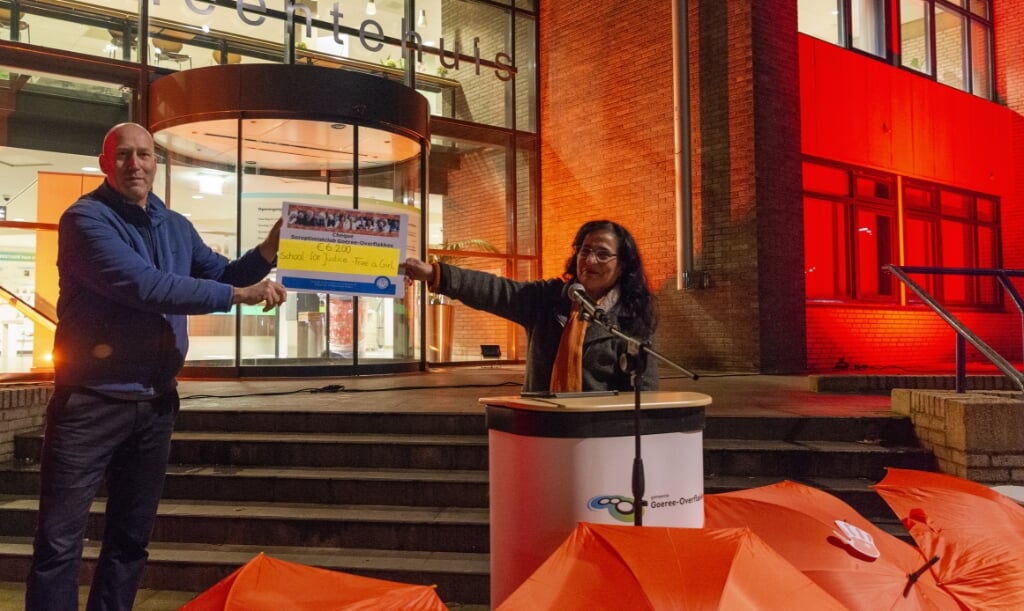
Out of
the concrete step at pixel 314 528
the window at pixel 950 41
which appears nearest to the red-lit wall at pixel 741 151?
the window at pixel 950 41

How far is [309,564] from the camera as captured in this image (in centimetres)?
429

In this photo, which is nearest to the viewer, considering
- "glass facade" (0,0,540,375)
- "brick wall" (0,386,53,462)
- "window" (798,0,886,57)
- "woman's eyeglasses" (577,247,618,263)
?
"woman's eyeglasses" (577,247,618,263)

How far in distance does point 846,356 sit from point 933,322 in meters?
2.54

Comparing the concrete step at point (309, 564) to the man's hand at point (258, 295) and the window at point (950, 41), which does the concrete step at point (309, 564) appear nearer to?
the man's hand at point (258, 295)

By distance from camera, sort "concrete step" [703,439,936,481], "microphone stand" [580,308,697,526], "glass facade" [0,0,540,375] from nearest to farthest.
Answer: "microphone stand" [580,308,697,526] < "concrete step" [703,439,936,481] < "glass facade" [0,0,540,375]

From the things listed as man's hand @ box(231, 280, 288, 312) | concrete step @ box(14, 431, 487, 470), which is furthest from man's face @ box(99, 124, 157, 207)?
concrete step @ box(14, 431, 487, 470)

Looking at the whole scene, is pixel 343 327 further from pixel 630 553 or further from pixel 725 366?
pixel 630 553

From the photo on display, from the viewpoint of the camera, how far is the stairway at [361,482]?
4355 mm

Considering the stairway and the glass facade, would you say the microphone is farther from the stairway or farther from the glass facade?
the glass facade

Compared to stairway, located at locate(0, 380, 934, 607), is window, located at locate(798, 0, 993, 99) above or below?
above

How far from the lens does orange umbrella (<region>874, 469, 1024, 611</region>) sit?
2.21 meters

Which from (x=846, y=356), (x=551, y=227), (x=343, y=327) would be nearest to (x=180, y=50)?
(x=343, y=327)

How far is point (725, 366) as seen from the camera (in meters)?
10.5

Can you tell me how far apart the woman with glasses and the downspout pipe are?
803 centimetres
